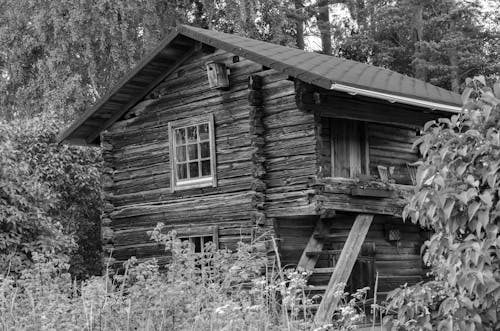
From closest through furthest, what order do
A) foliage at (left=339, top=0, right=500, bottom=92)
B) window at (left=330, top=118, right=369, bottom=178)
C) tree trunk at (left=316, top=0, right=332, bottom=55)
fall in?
window at (left=330, top=118, right=369, bottom=178), foliage at (left=339, top=0, right=500, bottom=92), tree trunk at (left=316, top=0, right=332, bottom=55)

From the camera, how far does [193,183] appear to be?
643 inches

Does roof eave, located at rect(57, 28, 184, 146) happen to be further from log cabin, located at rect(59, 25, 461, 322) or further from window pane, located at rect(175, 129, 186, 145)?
window pane, located at rect(175, 129, 186, 145)

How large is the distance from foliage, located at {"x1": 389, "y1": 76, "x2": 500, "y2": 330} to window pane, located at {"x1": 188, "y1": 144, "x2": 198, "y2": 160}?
9757mm

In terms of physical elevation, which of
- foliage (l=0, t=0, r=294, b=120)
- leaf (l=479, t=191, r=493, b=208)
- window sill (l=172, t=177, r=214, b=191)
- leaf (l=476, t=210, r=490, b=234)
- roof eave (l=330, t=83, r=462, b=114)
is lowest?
leaf (l=476, t=210, r=490, b=234)

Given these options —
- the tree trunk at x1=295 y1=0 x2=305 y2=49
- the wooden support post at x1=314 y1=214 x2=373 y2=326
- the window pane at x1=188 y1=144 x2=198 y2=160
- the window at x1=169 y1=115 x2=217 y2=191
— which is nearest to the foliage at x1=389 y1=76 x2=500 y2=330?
the wooden support post at x1=314 y1=214 x2=373 y2=326

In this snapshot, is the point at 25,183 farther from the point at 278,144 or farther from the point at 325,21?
the point at 325,21

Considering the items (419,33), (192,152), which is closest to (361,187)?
(192,152)

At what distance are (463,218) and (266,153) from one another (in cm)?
887

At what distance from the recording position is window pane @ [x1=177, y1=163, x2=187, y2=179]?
16656 millimetres

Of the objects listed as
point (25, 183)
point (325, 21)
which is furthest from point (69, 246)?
point (325, 21)

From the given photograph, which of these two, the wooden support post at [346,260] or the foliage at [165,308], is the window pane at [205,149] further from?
the foliage at [165,308]

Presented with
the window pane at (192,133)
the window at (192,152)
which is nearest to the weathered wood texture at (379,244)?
the window at (192,152)

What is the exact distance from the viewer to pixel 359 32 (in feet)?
102

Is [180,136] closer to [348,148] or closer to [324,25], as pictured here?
[348,148]
